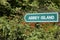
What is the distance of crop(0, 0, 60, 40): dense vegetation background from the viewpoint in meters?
6.64

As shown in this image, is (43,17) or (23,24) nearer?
(43,17)

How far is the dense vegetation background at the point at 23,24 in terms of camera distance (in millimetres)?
6637

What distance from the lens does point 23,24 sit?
22.4 feet

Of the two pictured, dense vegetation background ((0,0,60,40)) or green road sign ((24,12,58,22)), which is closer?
green road sign ((24,12,58,22))

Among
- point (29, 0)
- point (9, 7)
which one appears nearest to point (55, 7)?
point (29, 0)

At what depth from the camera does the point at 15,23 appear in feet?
22.3

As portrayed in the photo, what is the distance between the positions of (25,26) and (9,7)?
2.86 feet

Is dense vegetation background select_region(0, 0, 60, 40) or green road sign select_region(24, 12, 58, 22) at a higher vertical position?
green road sign select_region(24, 12, 58, 22)

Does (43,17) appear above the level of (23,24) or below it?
above

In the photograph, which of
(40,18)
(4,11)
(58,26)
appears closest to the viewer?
(40,18)

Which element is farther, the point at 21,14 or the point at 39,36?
the point at 21,14

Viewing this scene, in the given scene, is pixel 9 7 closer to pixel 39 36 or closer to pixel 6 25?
pixel 6 25

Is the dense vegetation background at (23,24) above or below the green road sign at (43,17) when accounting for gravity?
below

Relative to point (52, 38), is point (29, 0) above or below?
above
